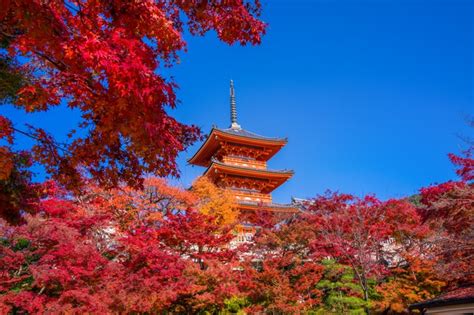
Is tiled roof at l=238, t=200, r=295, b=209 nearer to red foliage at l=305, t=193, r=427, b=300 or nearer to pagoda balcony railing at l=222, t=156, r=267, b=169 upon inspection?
pagoda balcony railing at l=222, t=156, r=267, b=169

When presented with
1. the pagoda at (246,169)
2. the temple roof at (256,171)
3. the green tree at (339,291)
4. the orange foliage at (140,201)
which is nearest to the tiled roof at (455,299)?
the green tree at (339,291)

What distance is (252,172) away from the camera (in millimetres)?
26516

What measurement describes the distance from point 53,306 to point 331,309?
891 centimetres

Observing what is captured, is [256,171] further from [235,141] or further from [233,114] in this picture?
[233,114]

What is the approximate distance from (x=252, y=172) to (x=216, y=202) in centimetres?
493

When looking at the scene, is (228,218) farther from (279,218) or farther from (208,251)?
(208,251)

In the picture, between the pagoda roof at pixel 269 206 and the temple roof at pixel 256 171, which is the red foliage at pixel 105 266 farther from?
the temple roof at pixel 256 171

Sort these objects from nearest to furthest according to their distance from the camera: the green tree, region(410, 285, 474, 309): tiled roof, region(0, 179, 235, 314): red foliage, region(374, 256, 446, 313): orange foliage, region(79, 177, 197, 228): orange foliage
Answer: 1. region(410, 285, 474, 309): tiled roof
2. region(0, 179, 235, 314): red foliage
3. region(374, 256, 446, 313): orange foliage
4. the green tree
5. region(79, 177, 197, 228): orange foliage

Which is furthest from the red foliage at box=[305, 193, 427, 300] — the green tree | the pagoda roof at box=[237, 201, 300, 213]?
the pagoda roof at box=[237, 201, 300, 213]

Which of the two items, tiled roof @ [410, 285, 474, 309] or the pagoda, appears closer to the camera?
tiled roof @ [410, 285, 474, 309]

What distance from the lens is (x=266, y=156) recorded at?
97.3ft

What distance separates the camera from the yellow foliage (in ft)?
71.0

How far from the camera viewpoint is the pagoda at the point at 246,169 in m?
25.5

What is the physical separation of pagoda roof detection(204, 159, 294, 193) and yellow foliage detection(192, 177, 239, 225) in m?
1.91
